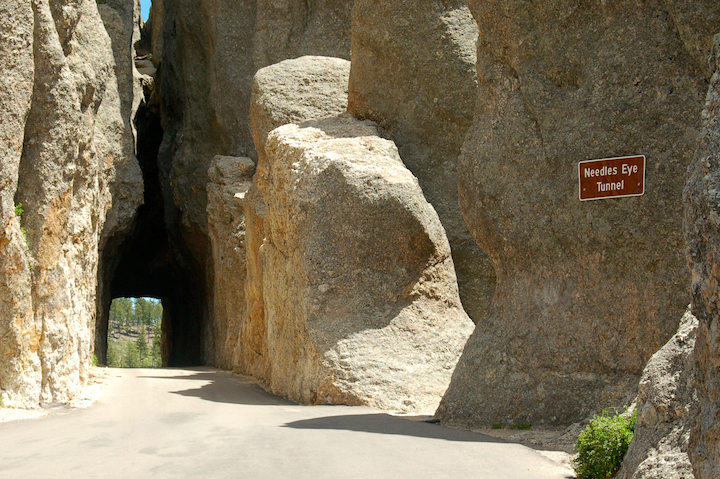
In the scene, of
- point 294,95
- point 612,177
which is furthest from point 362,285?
point 294,95

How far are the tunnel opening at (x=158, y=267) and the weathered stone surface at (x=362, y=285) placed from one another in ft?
39.7

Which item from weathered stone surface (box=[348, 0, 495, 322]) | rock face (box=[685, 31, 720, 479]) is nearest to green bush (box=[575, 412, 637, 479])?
rock face (box=[685, 31, 720, 479])

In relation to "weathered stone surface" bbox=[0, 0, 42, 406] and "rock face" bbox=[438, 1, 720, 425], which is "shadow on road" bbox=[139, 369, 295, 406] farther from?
"rock face" bbox=[438, 1, 720, 425]

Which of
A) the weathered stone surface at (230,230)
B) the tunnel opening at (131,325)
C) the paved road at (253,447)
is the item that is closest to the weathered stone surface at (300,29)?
the weathered stone surface at (230,230)

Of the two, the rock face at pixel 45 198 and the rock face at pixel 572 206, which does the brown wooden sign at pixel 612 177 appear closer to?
the rock face at pixel 572 206

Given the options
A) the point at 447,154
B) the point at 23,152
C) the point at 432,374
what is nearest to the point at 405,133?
the point at 447,154

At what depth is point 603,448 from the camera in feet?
14.5

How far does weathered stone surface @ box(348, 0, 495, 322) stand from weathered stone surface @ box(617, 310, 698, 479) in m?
8.74

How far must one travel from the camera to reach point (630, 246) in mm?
6449

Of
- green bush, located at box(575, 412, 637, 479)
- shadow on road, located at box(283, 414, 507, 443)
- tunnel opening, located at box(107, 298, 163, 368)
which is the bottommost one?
tunnel opening, located at box(107, 298, 163, 368)

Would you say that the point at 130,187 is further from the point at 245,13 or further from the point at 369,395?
the point at 369,395

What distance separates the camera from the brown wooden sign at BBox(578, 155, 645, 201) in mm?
6438

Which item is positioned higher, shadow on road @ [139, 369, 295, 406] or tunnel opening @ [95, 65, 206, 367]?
tunnel opening @ [95, 65, 206, 367]

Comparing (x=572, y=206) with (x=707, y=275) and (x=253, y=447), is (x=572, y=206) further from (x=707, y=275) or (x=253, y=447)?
(x=707, y=275)
